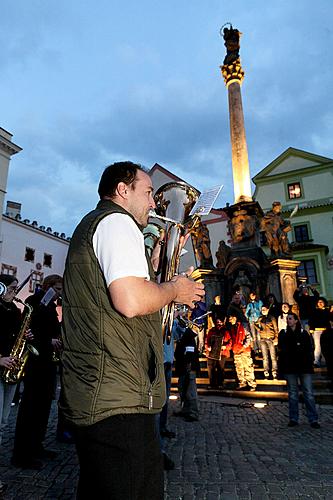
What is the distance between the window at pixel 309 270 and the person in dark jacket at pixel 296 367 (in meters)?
23.8

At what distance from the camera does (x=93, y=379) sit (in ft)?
4.69

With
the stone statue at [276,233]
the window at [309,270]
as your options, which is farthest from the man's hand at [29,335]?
the window at [309,270]

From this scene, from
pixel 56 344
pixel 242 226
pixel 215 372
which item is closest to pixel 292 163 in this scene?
pixel 242 226

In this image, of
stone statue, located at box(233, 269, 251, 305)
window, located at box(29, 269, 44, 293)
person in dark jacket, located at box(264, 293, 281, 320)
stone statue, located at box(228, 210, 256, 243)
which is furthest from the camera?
window, located at box(29, 269, 44, 293)

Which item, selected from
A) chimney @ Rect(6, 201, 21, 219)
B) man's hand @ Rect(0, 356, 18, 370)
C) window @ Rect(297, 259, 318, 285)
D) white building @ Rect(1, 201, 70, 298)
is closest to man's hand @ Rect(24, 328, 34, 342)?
man's hand @ Rect(0, 356, 18, 370)

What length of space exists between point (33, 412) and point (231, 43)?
66.8 feet

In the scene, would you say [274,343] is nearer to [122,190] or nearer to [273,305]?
[273,305]

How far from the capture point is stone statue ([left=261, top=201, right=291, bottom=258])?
541 inches

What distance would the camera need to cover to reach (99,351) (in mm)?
1460

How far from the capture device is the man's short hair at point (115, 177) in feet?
6.09

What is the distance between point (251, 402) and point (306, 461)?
427 centimetres

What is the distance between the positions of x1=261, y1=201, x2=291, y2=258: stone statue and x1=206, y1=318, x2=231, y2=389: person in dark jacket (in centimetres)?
490

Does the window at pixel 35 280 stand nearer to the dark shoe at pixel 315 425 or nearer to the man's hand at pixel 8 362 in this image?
the dark shoe at pixel 315 425

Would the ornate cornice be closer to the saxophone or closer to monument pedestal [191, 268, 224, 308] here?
monument pedestal [191, 268, 224, 308]
